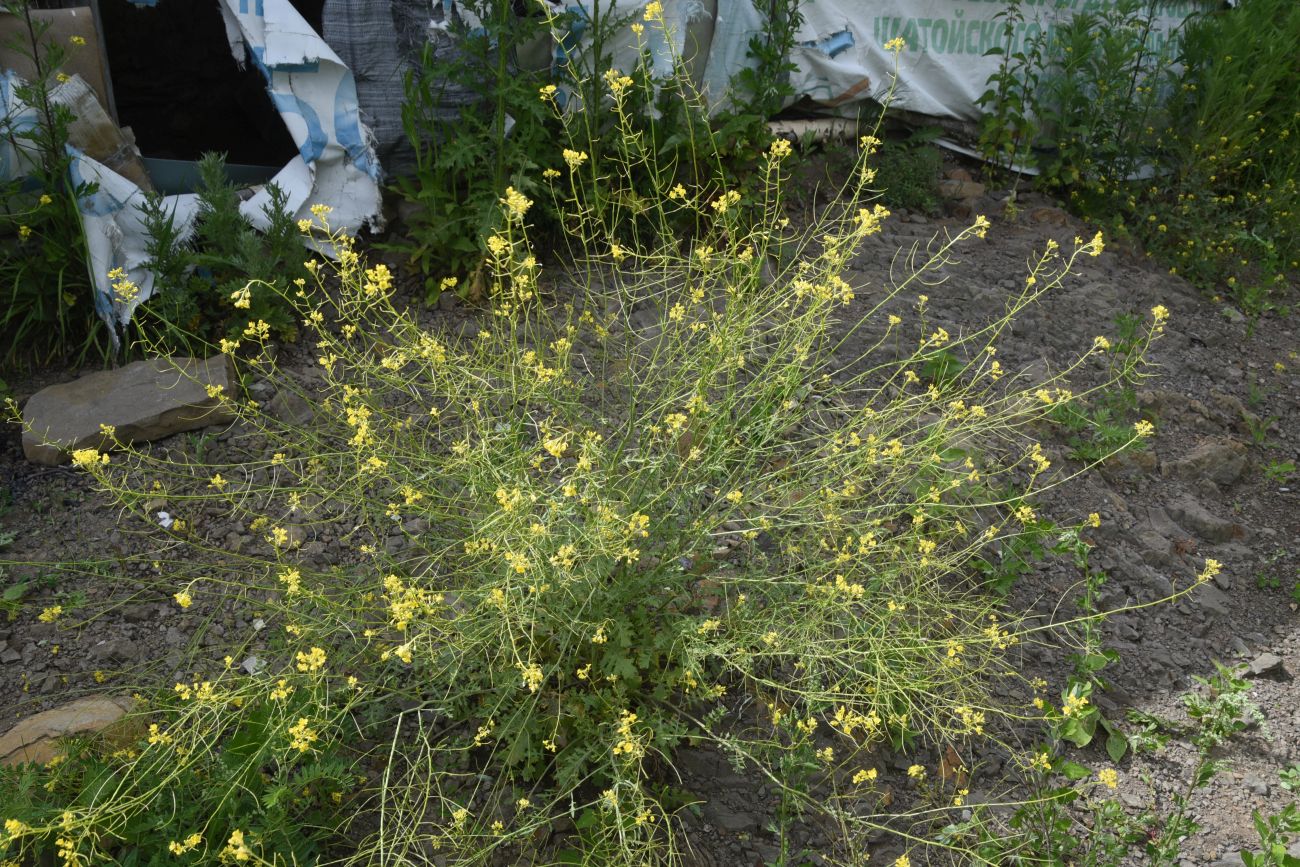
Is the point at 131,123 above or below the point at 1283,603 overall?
above

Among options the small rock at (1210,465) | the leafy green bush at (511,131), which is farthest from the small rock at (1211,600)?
the leafy green bush at (511,131)

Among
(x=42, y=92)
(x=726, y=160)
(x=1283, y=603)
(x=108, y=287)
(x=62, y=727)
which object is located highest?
(x=42, y=92)

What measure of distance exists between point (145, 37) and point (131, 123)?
15.0 inches

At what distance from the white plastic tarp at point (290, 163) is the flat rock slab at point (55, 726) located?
1.76 meters

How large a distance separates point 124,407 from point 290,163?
1.33m

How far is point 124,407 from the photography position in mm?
3658

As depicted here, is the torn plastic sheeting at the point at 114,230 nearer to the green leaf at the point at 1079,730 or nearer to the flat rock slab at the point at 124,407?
the flat rock slab at the point at 124,407

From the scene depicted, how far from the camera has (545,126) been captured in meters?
4.29

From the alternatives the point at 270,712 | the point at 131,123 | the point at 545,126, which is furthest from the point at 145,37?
the point at 270,712

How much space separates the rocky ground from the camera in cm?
286

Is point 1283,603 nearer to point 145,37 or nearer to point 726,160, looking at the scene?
point 726,160

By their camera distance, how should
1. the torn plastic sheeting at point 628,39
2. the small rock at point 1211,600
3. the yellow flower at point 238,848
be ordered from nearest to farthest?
1. the yellow flower at point 238,848
2. the small rock at point 1211,600
3. the torn plastic sheeting at point 628,39

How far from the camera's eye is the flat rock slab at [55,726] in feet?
8.24

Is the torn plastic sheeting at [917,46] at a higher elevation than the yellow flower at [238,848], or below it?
higher
